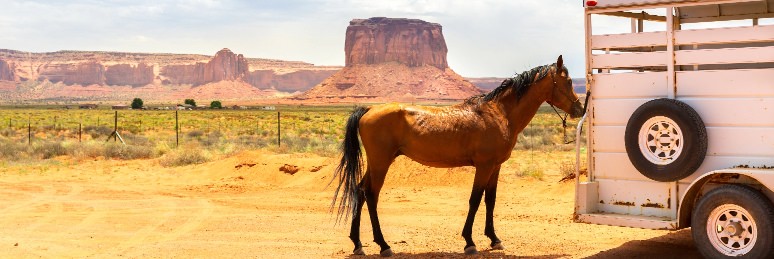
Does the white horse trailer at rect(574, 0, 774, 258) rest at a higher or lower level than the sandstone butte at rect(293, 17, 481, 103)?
lower

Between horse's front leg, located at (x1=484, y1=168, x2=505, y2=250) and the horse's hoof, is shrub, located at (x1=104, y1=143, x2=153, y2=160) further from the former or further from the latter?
horse's front leg, located at (x1=484, y1=168, x2=505, y2=250)

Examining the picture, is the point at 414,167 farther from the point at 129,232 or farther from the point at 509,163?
the point at 129,232

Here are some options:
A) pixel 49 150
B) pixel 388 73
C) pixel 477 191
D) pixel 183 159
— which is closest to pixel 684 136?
pixel 477 191

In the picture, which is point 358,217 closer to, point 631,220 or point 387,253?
point 387,253

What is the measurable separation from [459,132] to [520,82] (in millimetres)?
929

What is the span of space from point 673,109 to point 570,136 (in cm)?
3413

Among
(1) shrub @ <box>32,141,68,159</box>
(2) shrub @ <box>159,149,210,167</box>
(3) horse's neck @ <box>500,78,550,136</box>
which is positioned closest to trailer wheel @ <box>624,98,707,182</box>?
(3) horse's neck @ <box>500,78,550,136</box>

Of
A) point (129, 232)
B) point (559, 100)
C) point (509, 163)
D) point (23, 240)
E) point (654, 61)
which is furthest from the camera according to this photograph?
point (509, 163)

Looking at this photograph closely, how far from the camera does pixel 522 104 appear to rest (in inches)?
357

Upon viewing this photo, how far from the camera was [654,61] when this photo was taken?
7363 mm

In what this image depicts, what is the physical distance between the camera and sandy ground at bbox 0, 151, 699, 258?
31.8 ft

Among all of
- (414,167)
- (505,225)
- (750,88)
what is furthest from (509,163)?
(750,88)

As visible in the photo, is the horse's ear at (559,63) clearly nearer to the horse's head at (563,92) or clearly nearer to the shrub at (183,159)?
the horse's head at (563,92)

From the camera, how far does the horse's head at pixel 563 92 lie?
873 cm
